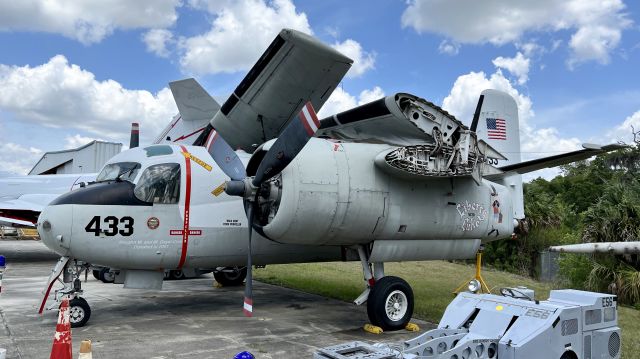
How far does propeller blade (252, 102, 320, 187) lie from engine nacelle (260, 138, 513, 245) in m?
0.34

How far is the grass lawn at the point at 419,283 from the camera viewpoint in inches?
435

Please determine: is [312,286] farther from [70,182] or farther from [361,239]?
[70,182]

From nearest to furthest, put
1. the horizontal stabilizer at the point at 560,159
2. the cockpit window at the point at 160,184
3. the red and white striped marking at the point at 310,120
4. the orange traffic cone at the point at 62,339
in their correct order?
1. the orange traffic cone at the point at 62,339
2. the red and white striped marking at the point at 310,120
3. the cockpit window at the point at 160,184
4. the horizontal stabilizer at the point at 560,159

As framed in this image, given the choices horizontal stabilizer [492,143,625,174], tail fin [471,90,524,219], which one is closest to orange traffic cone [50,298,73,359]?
horizontal stabilizer [492,143,625,174]

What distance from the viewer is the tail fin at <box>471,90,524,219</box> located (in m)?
14.4

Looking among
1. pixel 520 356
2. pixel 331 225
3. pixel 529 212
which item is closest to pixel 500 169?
pixel 331 225

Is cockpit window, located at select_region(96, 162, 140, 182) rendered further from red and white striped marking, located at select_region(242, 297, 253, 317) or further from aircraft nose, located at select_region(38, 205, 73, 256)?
red and white striped marking, located at select_region(242, 297, 253, 317)

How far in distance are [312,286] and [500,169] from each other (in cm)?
668

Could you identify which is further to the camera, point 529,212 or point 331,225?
point 529,212

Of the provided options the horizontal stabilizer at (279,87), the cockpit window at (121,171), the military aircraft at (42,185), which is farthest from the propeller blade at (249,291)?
the military aircraft at (42,185)

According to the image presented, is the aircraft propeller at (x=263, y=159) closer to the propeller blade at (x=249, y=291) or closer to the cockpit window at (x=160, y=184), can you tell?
the propeller blade at (x=249, y=291)

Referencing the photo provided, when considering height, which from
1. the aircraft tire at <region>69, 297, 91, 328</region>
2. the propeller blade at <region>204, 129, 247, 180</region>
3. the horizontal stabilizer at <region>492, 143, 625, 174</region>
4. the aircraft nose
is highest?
the horizontal stabilizer at <region>492, 143, 625, 174</region>

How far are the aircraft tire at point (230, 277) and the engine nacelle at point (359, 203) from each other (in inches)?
240

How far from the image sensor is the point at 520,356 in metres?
5.78
